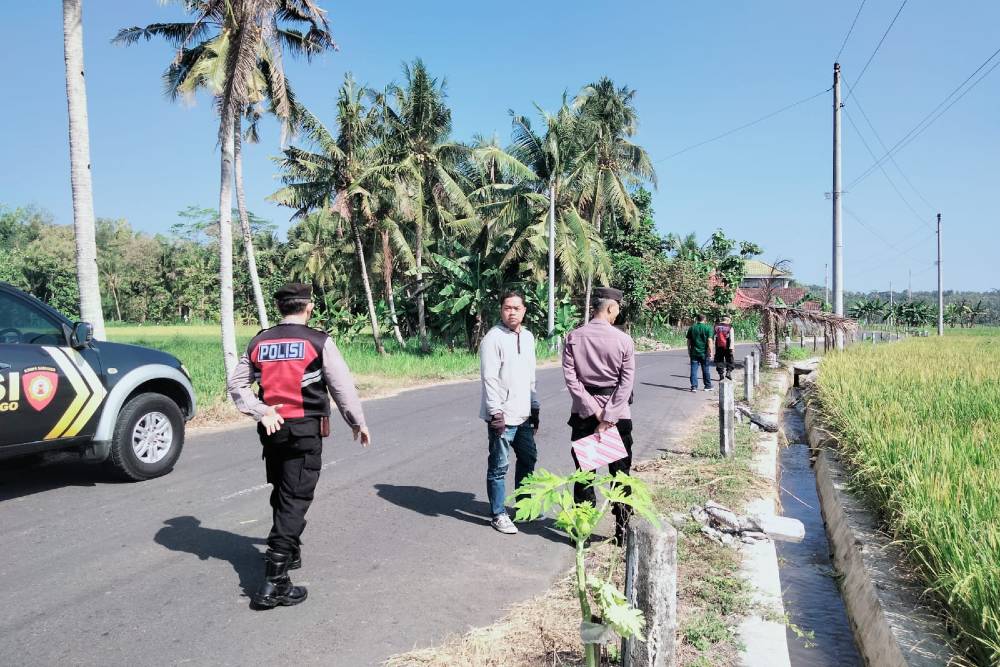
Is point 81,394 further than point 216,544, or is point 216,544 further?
point 81,394

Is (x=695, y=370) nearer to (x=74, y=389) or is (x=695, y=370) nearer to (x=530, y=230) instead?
(x=74, y=389)

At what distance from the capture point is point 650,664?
2.66m

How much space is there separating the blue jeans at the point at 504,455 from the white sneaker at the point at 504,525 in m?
0.04

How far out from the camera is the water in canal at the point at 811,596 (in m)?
4.02

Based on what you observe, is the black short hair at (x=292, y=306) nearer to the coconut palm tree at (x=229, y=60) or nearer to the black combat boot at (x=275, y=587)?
the black combat boot at (x=275, y=587)

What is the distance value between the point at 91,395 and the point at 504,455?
13.5 feet

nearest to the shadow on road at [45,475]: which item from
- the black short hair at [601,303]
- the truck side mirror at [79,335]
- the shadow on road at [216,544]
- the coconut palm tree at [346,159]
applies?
the truck side mirror at [79,335]

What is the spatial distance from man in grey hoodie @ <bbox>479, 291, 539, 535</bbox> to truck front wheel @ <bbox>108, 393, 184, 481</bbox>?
153 inches

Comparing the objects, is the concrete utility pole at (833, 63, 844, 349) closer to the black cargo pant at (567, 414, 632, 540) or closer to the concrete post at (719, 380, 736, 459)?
the concrete post at (719, 380, 736, 459)

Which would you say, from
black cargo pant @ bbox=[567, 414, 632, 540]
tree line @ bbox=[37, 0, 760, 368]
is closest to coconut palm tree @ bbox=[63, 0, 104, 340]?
tree line @ bbox=[37, 0, 760, 368]

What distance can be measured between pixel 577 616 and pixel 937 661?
1.76 meters

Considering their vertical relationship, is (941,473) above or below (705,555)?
above

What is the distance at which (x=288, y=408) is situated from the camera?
3.88 metres

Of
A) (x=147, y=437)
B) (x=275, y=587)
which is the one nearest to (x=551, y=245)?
(x=147, y=437)
